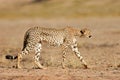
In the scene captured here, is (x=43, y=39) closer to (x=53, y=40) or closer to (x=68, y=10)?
(x=53, y=40)

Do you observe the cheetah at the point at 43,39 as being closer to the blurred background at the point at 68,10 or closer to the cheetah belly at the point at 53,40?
the cheetah belly at the point at 53,40

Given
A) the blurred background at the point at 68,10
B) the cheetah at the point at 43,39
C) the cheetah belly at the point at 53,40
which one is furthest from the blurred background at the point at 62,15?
the cheetah belly at the point at 53,40

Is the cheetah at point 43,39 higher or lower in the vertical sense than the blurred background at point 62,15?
lower

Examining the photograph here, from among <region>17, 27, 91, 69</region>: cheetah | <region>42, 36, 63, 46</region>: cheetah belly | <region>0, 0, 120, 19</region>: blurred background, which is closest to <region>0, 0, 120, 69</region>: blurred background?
<region>0, 0, 120, 19</region>: blurred background

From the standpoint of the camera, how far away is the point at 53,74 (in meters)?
15.2

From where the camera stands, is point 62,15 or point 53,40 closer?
point 53,40

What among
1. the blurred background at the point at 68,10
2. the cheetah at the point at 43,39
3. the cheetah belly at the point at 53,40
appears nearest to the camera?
the cheetah at the point at 43,39

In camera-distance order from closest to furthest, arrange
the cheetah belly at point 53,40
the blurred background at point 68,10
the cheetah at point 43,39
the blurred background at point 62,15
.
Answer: the cheetah at point 43,39, the cheetah belly at point 53,40, the blurred background at point 62,15, the blurred background at point 68,10

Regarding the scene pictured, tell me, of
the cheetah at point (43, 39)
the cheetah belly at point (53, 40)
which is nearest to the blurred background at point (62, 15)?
the cheetah at point (43, 39)

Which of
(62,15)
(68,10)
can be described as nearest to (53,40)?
(62,15)

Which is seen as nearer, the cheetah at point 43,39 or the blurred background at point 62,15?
the cheetah at point 43,39

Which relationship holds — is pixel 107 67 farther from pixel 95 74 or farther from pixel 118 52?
pixel 118 52

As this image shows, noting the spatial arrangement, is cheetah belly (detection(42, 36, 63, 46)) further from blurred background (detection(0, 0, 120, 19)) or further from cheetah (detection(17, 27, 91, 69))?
blurred background (detection(0, 0, 120, 19))

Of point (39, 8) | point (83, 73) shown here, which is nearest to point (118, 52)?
point (83, 73)
